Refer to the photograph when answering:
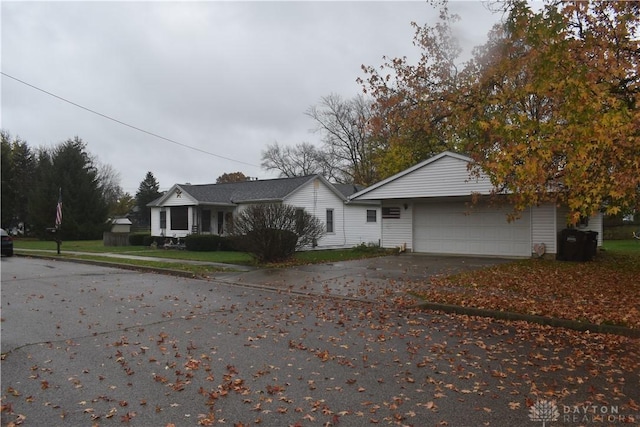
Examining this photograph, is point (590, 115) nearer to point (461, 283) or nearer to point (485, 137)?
point (485, 137)

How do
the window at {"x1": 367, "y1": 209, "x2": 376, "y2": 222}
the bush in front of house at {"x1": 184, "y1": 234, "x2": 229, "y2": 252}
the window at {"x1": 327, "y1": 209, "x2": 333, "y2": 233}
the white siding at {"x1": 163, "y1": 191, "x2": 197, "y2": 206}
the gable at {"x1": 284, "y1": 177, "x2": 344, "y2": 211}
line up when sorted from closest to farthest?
1. the bush in front of house at {"x1": 184, "y1": 234, "x2": 229, "y2": 252}
2. the gable at {"x1": 284, "y1": 177, "x2": 344, "y2": 211}
3. the white siding at {"x1": 163, "y1": 191, "x2": 197, "y2": 206}
4. the window at {"x1": 327, "y1": 209, "x2": 333, "y2": 233}
5. the window at {"x1": 367, "y1": 209, "x2": 376, "y2": 222}

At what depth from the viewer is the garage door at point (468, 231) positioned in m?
18.3

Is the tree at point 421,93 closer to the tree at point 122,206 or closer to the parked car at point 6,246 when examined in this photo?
the parked car at point 6,246

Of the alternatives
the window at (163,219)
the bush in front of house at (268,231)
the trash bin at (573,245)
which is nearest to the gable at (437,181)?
the trash bin at (573,245)

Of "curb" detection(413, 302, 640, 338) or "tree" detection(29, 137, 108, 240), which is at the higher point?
"tree" detection(29, 137, 108, 240)

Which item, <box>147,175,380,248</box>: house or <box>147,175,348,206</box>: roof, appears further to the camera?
<box>147,175,380,248</box>: house

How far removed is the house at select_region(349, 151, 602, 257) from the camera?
58.1 feet

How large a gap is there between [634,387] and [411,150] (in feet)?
67.9

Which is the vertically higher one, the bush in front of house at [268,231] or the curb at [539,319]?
the bush in front of house at [268,231]

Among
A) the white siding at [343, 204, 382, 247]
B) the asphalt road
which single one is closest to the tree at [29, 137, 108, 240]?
the white siding at [343, 204, 382, 247]

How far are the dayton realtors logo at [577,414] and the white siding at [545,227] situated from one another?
14454 millimetres

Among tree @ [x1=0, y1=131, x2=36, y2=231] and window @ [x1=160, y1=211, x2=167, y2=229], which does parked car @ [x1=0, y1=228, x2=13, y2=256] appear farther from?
tree @ [x1=0, y1=131, x2=36, y2=231]

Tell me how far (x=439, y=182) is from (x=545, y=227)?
4.34m

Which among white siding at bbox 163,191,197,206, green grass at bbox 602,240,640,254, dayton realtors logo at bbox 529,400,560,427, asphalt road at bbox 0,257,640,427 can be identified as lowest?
dayton realtors logo at bbox 529,400,560,427
